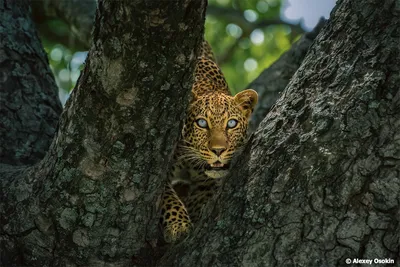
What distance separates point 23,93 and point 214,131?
138 cm

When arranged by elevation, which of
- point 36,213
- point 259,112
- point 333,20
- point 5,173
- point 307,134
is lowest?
point 36,213

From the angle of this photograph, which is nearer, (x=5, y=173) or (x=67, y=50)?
(x=5, y=173)

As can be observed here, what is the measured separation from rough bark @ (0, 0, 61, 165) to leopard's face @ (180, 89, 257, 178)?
3.24 feet

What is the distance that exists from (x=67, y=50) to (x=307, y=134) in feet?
16.6

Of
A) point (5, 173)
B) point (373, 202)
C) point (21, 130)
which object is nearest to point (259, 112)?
point (21, 130)

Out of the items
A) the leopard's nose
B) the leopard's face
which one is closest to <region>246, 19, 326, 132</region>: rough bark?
the leopard's face

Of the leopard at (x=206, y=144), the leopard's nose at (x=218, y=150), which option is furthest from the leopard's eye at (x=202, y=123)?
the leopard's nose at (x=218, y=150)

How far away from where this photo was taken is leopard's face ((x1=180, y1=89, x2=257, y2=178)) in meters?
4.67

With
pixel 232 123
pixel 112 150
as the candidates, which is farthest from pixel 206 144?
pixel 112 150

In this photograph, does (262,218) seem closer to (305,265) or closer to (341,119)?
(305,265)

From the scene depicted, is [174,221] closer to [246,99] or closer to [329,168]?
[329,168]

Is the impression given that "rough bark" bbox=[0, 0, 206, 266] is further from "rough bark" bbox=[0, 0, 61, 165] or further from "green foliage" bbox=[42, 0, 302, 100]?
"green foliage" bbox=[42, 0, 302, 100]

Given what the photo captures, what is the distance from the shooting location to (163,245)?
3.93 m

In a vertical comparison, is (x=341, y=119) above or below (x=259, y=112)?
below
